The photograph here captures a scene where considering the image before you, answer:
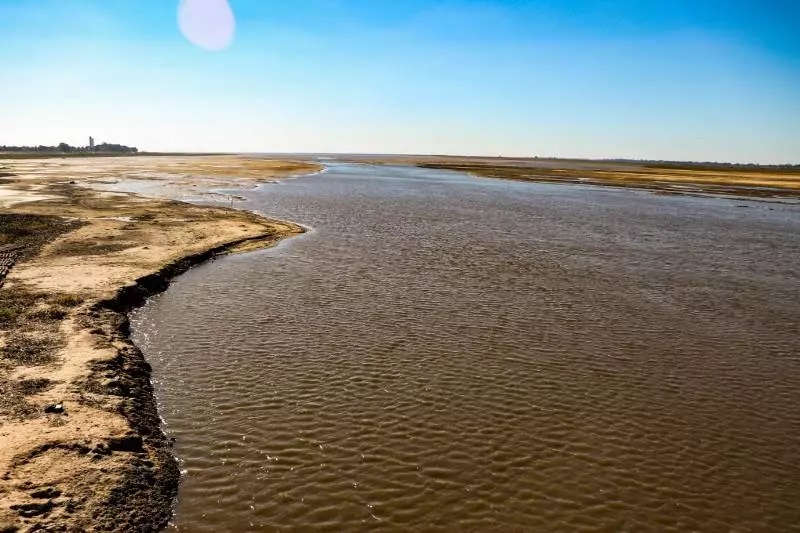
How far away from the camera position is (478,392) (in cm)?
1391

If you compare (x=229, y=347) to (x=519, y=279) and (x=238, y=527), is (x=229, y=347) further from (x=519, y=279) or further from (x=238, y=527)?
(x=519, y=279)

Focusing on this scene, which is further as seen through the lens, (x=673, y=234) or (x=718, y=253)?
(x=673, y=234)

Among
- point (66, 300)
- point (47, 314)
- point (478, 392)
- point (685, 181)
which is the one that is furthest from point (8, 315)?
point (685, 181)

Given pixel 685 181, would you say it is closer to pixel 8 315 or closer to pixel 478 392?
pixel 478 392

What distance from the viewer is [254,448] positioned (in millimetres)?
11102

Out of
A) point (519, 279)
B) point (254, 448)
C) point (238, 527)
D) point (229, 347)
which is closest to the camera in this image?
point (238, 527)

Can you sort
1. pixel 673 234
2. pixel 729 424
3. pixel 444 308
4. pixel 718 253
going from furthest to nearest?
pixel 673 234, pixel 718 253, pixel 444 308, pixel 729 424

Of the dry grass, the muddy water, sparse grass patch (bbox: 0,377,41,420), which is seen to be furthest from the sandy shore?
the dry grass

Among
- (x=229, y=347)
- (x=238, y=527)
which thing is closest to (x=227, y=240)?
(x=229, y=347)

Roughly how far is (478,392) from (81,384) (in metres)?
9.79

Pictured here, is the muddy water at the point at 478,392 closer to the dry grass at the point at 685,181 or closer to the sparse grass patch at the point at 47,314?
the sparse grass patch at the point at 47,314

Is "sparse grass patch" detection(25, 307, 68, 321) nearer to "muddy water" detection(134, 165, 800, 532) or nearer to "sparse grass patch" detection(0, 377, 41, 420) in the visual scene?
"muddy water" detection(134, 165, 800, 532)

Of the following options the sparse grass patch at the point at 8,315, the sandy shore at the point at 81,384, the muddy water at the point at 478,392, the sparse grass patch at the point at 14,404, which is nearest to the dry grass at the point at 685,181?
the muddy water at the point at 478,392

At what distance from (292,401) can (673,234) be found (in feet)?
124
